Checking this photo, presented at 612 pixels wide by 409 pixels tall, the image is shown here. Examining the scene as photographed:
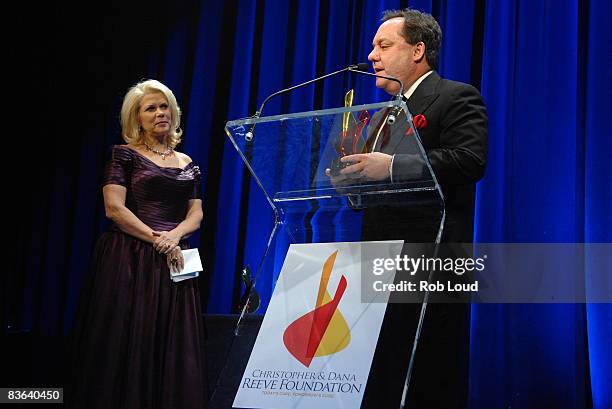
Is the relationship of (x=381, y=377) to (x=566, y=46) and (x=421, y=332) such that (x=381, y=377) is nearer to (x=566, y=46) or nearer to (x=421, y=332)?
(x=421, y=332)

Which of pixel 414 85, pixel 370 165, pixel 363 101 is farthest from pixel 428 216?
pixel 363 101

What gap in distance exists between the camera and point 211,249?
4.15 meters

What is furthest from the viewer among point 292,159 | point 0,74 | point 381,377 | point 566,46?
point 0,74

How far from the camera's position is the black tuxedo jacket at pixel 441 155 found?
4.91ft

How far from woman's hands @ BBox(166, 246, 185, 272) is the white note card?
0.4 inches

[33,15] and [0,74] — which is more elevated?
[33,15]

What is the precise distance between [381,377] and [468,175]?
1.78ft

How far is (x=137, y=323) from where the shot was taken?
2.55 m

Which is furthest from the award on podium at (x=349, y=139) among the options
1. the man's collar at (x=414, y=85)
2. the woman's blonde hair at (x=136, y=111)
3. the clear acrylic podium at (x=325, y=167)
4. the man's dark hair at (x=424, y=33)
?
the woman's blonde hair at (x=136, y=111)

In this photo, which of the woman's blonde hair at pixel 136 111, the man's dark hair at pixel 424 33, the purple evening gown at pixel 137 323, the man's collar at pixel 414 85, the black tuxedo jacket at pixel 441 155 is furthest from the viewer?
the woman's blonde hair at pixel 136 111

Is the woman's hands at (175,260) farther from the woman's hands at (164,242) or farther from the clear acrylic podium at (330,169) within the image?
the clear acrylic podium at (330,169)

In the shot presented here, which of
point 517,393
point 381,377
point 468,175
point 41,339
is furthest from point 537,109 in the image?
point 41,339

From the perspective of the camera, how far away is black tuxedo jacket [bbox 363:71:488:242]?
150cm

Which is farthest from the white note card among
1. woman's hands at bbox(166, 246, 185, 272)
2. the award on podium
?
the award on podium
